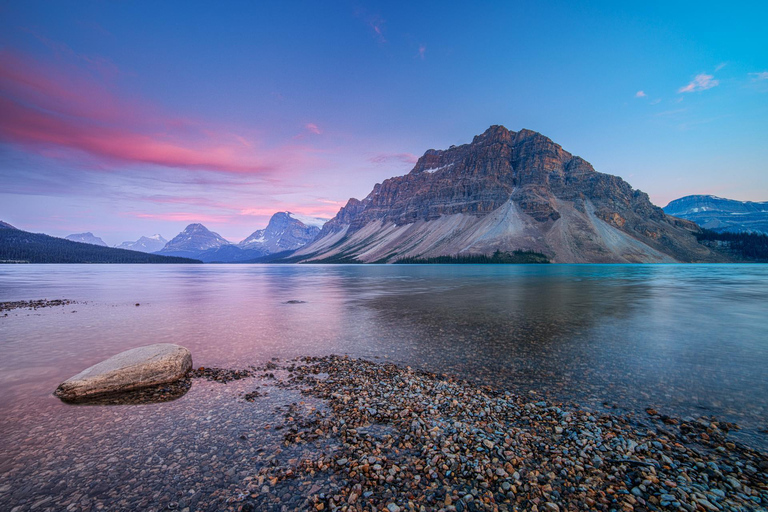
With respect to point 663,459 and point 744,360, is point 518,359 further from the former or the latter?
point 744,360

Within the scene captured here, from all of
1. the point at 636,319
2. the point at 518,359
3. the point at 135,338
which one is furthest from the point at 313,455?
the point at 636,319

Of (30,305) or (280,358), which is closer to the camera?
(280,358)

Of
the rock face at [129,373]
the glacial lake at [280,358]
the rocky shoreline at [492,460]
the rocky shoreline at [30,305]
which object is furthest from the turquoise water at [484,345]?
the rocky shoreline at [30,305]

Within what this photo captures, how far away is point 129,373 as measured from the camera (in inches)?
587

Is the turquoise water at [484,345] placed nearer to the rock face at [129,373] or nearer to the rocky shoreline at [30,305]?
the rock face at [129,373]

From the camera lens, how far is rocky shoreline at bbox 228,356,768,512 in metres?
7.57

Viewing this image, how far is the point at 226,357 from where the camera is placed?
19.9 metres

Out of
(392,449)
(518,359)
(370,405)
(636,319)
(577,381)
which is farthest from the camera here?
(636,319)

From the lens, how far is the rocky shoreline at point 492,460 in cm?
757

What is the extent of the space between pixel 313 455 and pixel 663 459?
999 cm

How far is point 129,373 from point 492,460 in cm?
1597

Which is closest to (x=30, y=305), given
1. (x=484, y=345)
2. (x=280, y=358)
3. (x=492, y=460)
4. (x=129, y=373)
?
(x=129, y=373)

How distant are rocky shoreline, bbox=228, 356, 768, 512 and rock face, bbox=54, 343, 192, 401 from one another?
7.65 meters

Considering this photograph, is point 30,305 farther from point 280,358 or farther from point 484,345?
point 484,345
